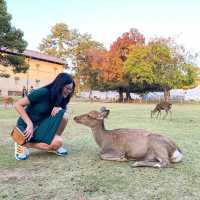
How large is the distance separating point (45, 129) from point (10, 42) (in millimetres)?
25943

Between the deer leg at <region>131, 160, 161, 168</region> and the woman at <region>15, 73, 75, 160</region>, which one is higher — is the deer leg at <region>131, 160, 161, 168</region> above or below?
below

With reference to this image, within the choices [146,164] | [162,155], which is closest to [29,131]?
[146,164]

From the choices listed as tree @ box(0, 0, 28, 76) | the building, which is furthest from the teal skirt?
the building

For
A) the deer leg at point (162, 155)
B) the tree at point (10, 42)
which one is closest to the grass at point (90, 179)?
the deer leg at point (162, 155)

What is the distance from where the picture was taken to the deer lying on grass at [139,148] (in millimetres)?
4867

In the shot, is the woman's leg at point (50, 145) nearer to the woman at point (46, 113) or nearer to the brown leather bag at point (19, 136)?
the woman at point (46, 113)

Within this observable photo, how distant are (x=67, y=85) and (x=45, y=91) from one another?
307 mm

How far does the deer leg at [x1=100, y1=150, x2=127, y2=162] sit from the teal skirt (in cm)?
74

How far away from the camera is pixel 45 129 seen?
5.25m

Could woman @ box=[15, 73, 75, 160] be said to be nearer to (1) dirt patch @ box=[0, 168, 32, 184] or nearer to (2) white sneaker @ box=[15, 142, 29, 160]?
(2) white sneaker @ box=[15, 142, 29, 160]

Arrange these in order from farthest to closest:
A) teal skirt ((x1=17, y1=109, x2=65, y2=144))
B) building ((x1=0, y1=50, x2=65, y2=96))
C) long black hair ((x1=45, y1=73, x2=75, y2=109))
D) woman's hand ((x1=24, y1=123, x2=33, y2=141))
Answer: building ((x1=0, y1=50, x2=65, y2=96)) → teal skirt ((x1=17, y1=109, x2=65, y2=144)) → long black hair ((x1=45, y1=73, x2=75, y2=109)) → woman's hand ((x1=24, y1=123, x2=33, y2=141))

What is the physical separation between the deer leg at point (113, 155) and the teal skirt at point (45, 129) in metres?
0.74

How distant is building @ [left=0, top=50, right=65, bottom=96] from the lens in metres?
53.3

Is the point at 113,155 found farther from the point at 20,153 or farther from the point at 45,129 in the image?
the point at 20,153
